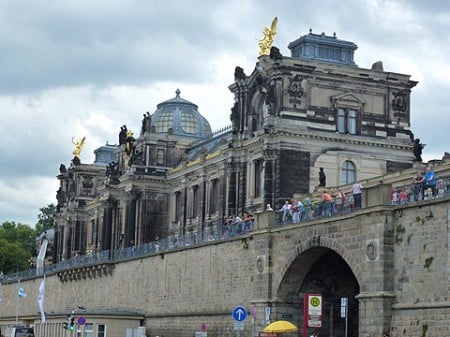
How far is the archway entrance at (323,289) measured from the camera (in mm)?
44656

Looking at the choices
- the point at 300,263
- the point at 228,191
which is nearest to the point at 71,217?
the point at 228,191

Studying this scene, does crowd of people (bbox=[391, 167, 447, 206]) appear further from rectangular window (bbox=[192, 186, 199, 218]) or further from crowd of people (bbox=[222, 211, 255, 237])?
rectangular window (bbox=[192, 186, 199, 218])

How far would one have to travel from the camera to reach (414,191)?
121 ft

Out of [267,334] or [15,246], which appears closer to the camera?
[267,334]

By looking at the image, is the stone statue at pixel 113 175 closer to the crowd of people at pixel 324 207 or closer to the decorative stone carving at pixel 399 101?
the decorative stone carving at pixel 399 101

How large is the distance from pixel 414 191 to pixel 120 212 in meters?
50.5

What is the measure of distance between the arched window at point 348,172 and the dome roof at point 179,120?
71.6 ft

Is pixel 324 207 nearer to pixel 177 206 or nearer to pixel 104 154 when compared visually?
pixel 177 206

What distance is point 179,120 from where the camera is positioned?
3324 inches

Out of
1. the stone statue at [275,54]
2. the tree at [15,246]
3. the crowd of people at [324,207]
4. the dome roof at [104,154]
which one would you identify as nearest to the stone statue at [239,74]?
the stone statue at [275,54]

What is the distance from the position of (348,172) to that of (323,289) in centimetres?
1864

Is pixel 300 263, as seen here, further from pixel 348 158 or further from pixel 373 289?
pixel 348 158

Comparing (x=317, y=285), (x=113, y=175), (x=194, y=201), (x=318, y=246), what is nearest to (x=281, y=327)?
(x=318, y=246)

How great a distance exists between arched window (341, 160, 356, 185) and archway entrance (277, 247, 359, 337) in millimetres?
17746
